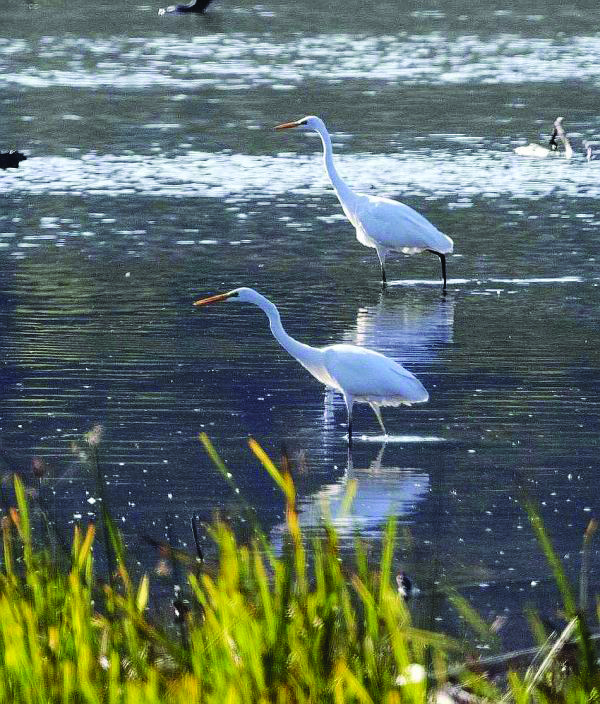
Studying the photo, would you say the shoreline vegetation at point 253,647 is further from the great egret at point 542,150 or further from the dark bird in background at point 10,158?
the great egret at point 542,150

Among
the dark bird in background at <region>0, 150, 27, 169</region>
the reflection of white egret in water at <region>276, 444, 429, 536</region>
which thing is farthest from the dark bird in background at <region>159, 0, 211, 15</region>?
the reflection of white egret in water at <region>276, 444, 429, 536</region>

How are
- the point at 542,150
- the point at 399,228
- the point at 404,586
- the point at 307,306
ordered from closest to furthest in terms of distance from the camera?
1. the point at 404,586
2. the point at 307,306
3. the point at 399,228
4. the point at 542,150

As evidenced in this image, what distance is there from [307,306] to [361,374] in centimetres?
418

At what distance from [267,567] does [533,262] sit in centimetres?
890

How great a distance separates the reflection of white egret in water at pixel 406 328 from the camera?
11.5m

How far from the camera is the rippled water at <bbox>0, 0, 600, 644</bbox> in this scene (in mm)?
7875

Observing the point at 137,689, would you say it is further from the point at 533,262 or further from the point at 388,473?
the point at 533,262

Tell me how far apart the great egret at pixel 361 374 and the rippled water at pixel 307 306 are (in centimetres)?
24

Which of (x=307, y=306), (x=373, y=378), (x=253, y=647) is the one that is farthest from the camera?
(x=307, y=306)

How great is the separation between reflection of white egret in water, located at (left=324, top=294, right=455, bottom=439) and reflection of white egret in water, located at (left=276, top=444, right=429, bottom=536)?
268cm

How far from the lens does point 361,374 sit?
9.02m

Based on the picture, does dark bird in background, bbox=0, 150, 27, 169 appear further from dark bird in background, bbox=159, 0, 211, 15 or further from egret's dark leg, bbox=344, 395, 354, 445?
dark bird in background, bbox=159, 0, 211, 15

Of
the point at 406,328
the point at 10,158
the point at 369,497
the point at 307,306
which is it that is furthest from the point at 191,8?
the point at 369,497

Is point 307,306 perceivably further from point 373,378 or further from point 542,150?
point 542,150
